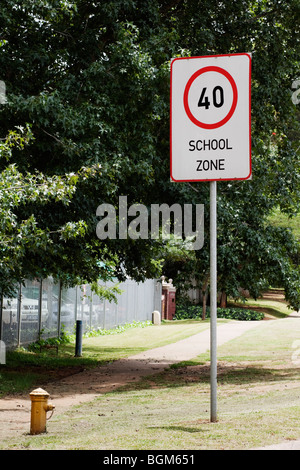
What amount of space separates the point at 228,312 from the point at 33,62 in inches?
1338

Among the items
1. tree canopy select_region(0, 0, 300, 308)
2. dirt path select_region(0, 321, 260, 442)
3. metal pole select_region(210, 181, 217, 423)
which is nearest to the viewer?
metal pole select_region(210, 181, 217, 423)

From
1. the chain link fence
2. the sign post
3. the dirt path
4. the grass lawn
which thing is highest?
the sign post

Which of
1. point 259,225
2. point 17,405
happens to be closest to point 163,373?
point 259,225

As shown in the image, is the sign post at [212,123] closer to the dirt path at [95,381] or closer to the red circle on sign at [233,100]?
the red circle on sign at [233,100]

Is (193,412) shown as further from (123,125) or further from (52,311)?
(52,311)

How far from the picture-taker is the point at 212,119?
7.20 meters

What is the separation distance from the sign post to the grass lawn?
691 mm

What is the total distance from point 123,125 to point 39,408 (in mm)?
7371

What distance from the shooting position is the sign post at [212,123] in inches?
280

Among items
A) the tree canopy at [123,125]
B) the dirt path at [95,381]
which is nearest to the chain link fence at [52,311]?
the dirt path at [95,381]

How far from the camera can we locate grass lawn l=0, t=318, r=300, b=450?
6457 mm

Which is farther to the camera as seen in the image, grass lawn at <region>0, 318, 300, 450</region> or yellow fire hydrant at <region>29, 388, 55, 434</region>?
yellow fire hydrant at <region>29, 388, 55, 434</region>

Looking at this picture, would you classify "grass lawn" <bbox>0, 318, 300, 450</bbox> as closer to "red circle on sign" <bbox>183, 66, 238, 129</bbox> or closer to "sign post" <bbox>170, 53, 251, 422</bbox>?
"sign post" <bbox>170, 53, 251, 422</bbox>

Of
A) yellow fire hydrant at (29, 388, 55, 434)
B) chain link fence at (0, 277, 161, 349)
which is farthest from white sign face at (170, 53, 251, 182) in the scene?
chain link fence at (0, 277, 161, 349)
